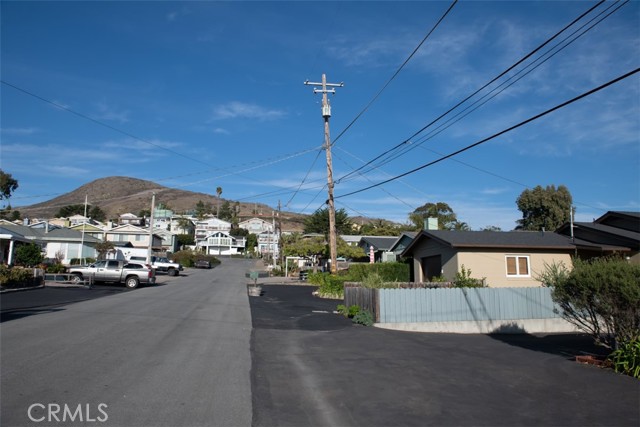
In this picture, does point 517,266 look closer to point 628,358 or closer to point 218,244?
point 628,358

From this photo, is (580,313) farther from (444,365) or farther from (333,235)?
(333,235)

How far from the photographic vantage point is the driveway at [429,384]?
639 centimetres

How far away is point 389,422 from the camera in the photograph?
6121 mm

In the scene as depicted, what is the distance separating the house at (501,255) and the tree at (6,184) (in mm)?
75989

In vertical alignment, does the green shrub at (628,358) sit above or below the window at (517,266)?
below

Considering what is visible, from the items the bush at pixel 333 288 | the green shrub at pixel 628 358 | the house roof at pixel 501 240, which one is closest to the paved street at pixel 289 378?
the green shrub at pixel 628 358

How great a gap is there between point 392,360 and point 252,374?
10.6 feet

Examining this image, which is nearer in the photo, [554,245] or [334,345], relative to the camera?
[334,345]

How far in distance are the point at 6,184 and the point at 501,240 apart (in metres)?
Answer: 80.8

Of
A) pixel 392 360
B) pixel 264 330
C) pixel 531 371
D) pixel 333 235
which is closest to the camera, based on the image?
pixel 531 371

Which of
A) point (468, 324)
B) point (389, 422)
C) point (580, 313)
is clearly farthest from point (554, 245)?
point (389, 422)

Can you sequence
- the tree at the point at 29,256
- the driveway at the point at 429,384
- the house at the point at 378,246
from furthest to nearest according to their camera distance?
the house at the point at 378,246, the tree at the point at 29,256, the driveway at the point at 429,384

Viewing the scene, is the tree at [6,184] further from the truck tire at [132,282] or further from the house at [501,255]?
the house at [501,255]

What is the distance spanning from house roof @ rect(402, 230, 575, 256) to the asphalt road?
1289 cm
